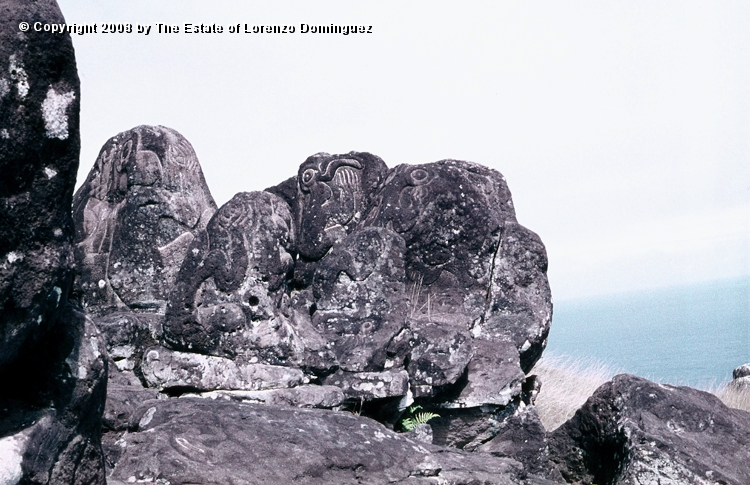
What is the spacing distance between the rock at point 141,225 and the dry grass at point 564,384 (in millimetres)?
5922

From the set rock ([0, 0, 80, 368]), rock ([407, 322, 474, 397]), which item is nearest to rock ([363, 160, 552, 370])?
rock ([407, 322, 474, 397])

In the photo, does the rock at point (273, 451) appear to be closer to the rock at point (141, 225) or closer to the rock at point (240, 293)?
the rock at point (240, 293)

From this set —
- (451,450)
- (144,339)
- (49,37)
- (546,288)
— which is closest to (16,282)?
(49,37)

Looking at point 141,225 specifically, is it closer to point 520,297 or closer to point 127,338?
point 127,338

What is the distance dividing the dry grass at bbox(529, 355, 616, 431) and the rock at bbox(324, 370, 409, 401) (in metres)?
4.85

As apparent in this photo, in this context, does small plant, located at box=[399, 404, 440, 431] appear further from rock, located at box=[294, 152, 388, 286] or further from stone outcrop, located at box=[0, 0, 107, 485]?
stone outcrop, located at box=[0, 0, 107, 485]

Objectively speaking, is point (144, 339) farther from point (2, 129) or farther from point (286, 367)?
point (2, 129)

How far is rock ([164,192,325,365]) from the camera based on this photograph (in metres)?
7.29

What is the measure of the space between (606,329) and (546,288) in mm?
109087

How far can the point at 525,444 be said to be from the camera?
26.6 feet

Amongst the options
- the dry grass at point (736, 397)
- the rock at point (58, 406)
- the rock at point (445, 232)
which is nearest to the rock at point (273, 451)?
the rock at point (58, 406)

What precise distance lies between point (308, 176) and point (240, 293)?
316cm

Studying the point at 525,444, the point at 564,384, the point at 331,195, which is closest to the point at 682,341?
the point at 564,384

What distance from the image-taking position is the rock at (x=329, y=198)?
9.96 metres
